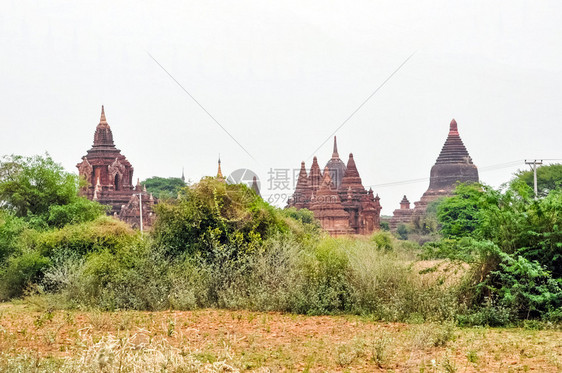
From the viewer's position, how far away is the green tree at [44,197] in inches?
950

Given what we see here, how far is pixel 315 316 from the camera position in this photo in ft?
45.0

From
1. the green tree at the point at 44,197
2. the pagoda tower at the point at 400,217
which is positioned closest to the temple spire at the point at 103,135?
the pagoda tower at the point at 400,217

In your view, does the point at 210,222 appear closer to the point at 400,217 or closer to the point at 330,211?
the point at 330,211

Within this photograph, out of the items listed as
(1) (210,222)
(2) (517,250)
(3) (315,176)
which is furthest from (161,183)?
(2) (517,250)

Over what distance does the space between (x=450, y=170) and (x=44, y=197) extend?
51947 mm

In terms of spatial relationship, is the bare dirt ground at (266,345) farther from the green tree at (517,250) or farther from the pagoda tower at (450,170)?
the pagoda tower at (450,170)

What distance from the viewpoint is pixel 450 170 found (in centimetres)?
7250

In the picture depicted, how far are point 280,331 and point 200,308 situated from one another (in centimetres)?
304

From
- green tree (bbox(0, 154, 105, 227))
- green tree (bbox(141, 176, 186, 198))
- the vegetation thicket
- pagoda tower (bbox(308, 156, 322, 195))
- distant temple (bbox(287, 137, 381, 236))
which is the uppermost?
green tree (bbox(141, 176, 186, 198))

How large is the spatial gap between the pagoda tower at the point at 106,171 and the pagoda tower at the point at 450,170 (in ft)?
80.6

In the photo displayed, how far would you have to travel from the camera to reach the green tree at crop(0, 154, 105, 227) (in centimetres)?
2412

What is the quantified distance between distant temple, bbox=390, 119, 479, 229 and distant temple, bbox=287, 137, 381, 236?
8.20m

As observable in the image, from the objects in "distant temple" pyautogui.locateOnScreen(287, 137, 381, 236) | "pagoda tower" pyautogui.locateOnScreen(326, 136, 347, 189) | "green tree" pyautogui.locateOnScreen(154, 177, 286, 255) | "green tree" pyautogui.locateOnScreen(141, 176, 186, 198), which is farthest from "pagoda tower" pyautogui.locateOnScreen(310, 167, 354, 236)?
"green tree" pyautogui.locateOnScreen(154, 177, 286, 255)

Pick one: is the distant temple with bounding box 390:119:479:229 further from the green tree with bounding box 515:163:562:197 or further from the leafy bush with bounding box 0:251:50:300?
the leafy bush with bounding box 0:251:50:300
